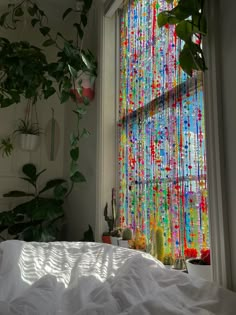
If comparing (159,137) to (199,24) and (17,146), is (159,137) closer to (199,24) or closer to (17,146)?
(199,24)

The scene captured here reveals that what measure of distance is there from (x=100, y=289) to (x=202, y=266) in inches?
19.3

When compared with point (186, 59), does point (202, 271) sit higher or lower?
lower

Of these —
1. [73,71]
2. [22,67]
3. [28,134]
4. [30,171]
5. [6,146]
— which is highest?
[22,67]

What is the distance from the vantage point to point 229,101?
1.15 metres

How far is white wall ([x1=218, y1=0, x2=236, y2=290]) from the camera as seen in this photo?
1.11 m

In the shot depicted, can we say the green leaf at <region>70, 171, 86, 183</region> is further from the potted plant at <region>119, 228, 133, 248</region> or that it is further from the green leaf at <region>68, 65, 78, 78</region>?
the green leaf at <region>68, 65, 78, 78</region>

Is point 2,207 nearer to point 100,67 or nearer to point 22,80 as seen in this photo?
point 22,80

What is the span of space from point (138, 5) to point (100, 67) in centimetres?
60

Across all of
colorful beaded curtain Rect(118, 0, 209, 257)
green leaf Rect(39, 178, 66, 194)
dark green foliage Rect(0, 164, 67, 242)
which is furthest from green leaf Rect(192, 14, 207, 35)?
green leaf Rect(39, 178, 66, 194)

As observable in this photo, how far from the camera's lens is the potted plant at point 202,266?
1.24 metres

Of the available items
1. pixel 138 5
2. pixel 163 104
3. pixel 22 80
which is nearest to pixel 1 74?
pixel 22 80

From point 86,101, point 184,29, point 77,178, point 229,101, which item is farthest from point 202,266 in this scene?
point 86,101

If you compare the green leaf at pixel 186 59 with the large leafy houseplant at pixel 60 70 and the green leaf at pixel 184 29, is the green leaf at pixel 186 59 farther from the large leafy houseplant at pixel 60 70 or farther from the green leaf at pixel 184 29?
the large leafy houseplant at pixel 60 70

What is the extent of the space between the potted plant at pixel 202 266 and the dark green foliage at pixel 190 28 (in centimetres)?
82
